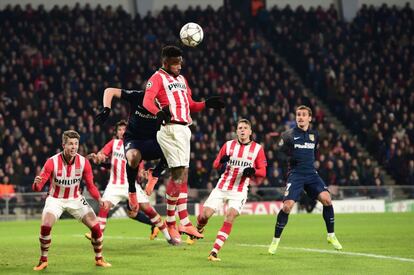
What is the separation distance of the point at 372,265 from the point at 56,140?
1728cm

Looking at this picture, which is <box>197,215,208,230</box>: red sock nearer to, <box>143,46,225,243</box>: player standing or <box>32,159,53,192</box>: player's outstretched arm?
<box>143,46,225,243</box>: player standing

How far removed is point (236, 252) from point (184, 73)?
19020mm

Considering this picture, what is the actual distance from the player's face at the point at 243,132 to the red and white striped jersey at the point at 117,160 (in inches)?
124

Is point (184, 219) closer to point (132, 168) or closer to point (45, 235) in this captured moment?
point (132, 168)

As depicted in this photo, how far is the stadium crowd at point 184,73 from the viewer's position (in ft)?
93.0

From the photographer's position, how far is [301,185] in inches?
561

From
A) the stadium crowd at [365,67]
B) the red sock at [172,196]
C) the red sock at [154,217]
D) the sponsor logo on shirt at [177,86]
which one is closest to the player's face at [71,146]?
the sponsor logo on shirt at [177,86]

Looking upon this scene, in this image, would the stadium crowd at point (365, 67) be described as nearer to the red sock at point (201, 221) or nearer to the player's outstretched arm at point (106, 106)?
the red sock at point (201, 221)

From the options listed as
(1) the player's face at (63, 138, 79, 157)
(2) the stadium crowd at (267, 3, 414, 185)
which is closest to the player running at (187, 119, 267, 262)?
(1) the player's face at (63, 138, 79, 157)

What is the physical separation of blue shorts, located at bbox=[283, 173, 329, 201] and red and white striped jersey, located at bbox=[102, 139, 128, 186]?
382 centimetres

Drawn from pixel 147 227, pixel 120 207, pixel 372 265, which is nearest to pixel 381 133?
pixel 120 207

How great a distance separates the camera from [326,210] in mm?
14602

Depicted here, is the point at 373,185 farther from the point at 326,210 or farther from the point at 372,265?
the point at 372,265

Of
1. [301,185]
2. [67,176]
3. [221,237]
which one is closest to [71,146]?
[67,176]
